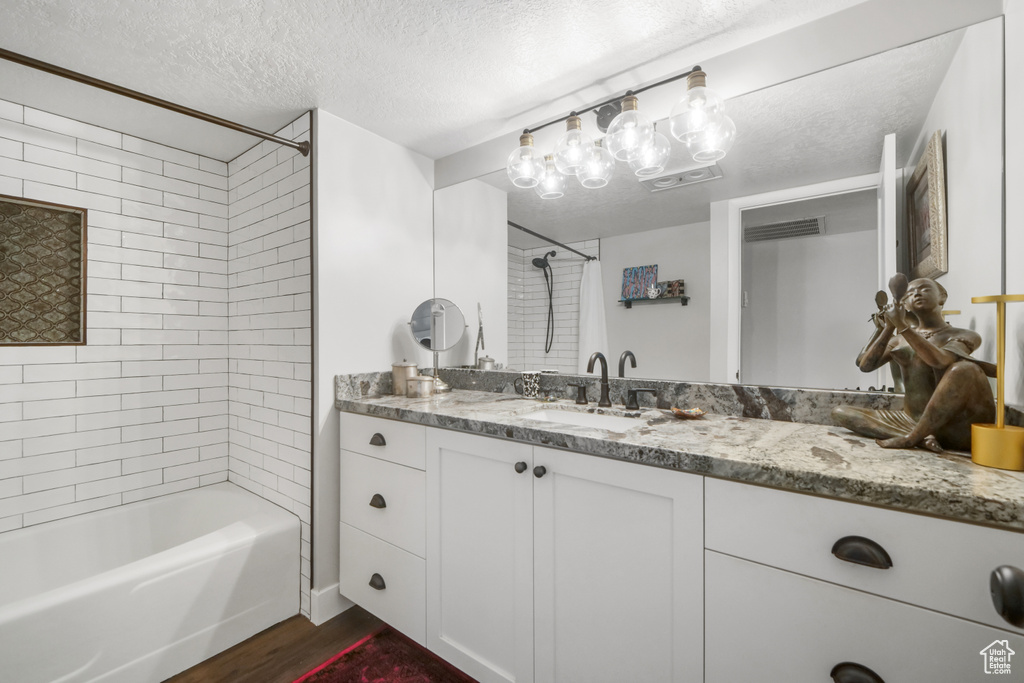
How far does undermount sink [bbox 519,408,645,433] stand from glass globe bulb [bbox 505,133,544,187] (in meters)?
1.04

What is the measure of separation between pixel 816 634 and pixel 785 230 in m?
1.20

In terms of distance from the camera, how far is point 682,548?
1068 mm

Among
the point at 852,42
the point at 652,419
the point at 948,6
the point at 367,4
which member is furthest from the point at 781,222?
the point at 367,4

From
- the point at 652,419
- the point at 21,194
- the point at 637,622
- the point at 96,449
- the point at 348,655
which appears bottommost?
the point at 348,655

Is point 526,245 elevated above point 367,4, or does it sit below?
below

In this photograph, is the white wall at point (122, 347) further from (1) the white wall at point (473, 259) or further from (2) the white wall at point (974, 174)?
(2) the white wall at point (974, 174)

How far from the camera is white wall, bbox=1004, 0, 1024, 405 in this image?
1.01 meters

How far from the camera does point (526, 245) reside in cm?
218

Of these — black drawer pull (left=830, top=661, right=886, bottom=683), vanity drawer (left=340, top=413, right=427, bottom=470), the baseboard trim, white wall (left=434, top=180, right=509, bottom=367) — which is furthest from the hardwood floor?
black drawer pull (left=830, top=661, right=886, bottom=683)

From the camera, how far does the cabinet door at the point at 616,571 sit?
3.50 ft

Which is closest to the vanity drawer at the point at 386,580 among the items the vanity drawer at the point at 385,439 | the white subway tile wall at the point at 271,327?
the white subway tile wall at the point at 271,327

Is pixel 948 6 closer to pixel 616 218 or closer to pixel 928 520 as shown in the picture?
pixel 616 218

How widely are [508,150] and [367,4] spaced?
918 millimetres

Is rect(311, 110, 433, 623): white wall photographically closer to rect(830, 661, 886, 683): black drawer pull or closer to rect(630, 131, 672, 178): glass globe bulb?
rect(630, 131, 672, 178): glass globe bulb
